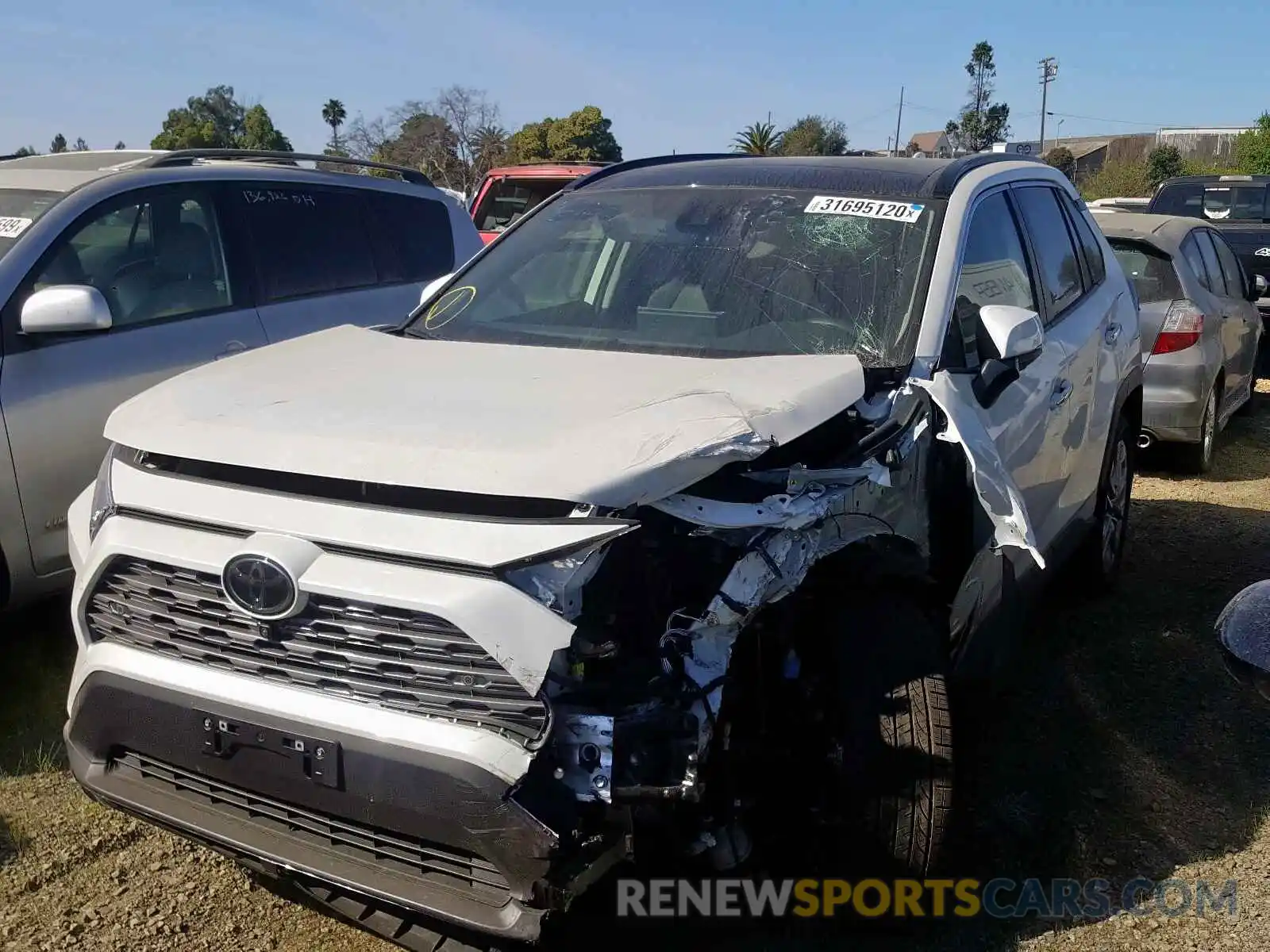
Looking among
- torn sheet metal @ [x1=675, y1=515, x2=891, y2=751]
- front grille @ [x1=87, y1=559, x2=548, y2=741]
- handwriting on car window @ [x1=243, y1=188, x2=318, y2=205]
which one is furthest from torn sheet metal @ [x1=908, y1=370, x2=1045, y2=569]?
handwriting on car window @ [x1=243, y1=188, x2=318, y2=205]

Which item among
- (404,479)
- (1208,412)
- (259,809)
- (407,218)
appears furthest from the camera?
(1208,412)

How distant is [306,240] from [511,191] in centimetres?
638

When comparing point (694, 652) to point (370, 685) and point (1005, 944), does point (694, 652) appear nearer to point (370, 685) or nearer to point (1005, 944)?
point (370, 685)

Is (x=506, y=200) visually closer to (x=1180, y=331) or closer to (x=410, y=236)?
(x=410, y=236)

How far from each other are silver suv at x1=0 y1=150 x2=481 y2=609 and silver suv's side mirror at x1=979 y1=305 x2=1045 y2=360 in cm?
314

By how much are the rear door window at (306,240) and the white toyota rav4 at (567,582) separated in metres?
2.08

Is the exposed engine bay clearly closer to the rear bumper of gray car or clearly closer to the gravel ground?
the gravel ground

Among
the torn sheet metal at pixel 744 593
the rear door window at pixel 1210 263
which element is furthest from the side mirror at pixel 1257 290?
the torn sheet metal at pixel 744 593

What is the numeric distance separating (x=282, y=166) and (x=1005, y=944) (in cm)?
488

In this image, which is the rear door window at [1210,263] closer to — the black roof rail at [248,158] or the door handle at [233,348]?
the black roof rail at [248,158]

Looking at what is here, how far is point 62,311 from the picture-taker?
4.14 meters

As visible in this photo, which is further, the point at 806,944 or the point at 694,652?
the point at 806,944

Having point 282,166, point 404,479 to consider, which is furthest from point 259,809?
point 282,166

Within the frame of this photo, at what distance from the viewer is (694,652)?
2367mm
